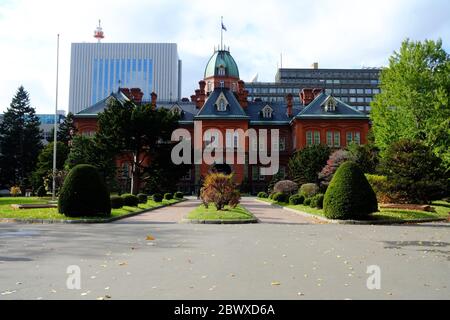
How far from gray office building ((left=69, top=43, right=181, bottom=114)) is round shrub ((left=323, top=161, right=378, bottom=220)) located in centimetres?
12292

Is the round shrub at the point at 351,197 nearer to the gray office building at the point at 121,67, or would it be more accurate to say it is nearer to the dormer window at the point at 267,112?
the dormer window at the point at 267,112

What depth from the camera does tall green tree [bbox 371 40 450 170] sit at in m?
36.6

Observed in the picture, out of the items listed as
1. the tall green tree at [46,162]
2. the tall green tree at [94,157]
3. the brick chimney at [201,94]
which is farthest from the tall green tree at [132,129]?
the brick chimney at [201,94]

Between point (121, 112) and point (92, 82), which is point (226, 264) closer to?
point (121, 112)

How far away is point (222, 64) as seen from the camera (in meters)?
71.1

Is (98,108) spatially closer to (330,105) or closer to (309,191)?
(330,105)

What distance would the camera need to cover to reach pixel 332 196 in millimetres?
20375

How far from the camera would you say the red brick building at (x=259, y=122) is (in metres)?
58.4

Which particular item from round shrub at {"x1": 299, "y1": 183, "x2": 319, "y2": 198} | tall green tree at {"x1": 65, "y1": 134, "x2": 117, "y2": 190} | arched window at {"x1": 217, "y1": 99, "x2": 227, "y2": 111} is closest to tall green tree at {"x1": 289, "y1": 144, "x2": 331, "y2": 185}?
round shrub at {"x1": 299, "y1": 183, "x2": 319, "y2": 198}

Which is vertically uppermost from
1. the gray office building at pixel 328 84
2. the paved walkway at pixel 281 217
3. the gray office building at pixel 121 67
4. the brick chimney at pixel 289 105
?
the gray office building at pixel 121 67

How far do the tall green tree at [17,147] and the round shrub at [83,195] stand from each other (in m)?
51.1

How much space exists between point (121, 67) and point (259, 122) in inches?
3510

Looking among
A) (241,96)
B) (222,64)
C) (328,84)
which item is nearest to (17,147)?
(222,64)
